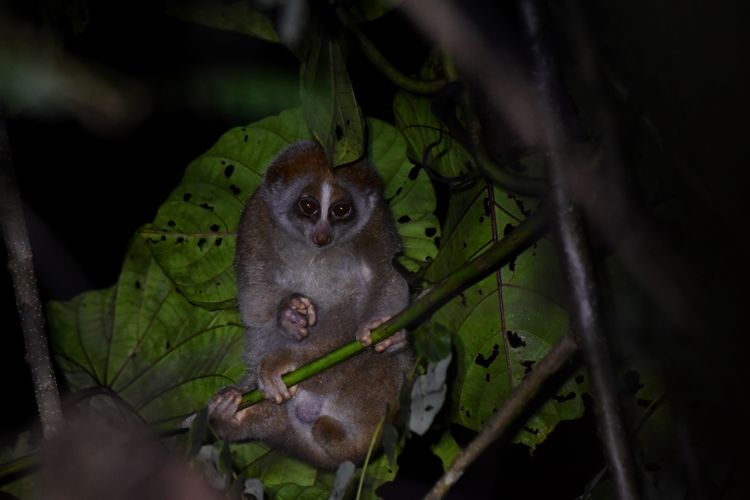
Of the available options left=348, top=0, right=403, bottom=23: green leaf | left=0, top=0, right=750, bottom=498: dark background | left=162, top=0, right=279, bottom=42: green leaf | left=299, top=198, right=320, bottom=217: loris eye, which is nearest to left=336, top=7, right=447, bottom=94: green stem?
left=348, top=0, right=403, bottom=23: green leaf

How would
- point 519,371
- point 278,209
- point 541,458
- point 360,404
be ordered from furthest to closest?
1. point 541,458
2. point 278,209
3. point 360,404
4. point 519,371

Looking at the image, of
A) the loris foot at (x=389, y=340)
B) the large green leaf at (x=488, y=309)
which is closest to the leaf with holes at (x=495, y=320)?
the large green leaf at (x=488, y=309)

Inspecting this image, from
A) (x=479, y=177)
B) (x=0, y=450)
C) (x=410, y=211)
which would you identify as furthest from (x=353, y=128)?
(x=0, y=450)

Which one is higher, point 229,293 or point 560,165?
point 560,165

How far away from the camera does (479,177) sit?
6.97 feet

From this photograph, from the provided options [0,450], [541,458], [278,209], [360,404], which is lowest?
[0,450]

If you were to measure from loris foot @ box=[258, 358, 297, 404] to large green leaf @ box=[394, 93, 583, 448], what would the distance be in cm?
48

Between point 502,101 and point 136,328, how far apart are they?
5.77ft

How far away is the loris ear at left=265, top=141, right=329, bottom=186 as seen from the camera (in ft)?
8.71

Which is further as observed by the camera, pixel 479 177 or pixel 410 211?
pixel 410 211

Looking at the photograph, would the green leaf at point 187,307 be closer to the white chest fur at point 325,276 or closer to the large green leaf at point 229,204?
the large green leaf at point 229,204

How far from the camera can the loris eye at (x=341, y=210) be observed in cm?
265

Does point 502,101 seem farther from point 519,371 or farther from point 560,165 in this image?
point 519,371

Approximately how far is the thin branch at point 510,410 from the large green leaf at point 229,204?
3.62 feet
